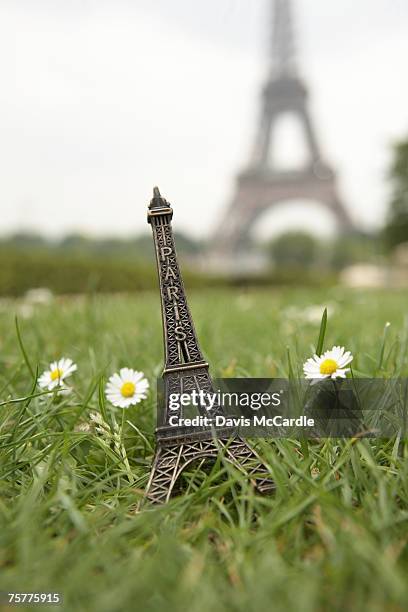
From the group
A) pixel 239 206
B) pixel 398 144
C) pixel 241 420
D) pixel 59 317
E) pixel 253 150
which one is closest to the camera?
pixel 241 420

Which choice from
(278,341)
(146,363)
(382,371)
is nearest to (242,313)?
(278,341)

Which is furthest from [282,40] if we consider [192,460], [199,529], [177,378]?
[199,529]

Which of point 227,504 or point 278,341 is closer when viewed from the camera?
point 227,504

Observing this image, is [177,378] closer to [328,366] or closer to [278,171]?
[328,366]

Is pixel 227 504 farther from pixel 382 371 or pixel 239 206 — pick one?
pixel 239 206

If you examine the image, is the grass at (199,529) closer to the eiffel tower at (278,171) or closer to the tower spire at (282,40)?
the eiffel tower at (278,171)

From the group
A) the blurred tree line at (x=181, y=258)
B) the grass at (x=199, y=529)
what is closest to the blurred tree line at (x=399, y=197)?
the blurred tree line at (x=181, y=258)
